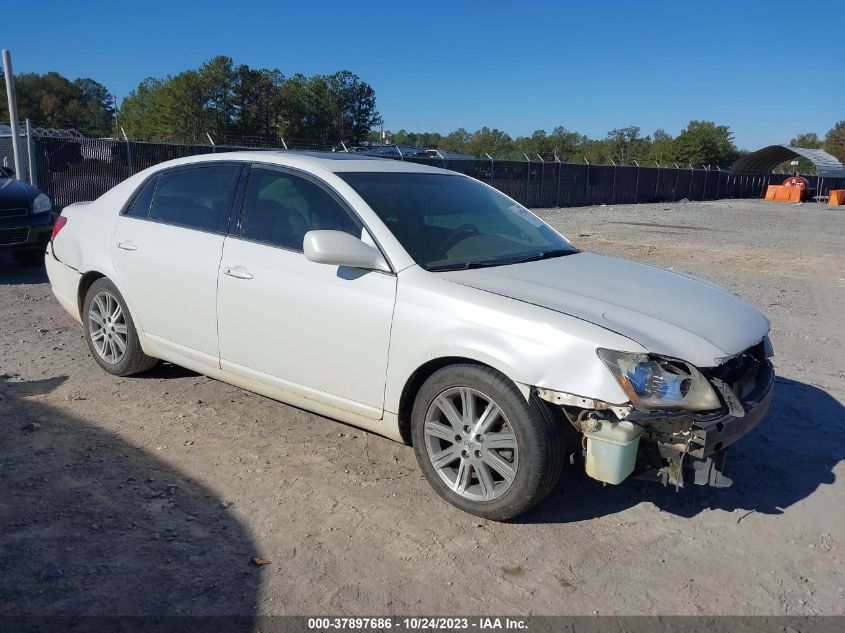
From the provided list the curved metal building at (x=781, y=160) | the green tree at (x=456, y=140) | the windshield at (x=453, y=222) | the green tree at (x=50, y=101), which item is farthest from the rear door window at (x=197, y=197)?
the green tree at (x=456, y=140)

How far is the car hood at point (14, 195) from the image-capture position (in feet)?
29.1

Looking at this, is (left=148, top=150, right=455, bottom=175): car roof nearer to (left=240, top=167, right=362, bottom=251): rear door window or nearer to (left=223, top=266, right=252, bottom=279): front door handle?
(left=240, top=167, right=362, bottom=251): rear door window

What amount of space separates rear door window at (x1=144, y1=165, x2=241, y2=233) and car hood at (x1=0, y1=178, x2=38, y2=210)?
5.01m

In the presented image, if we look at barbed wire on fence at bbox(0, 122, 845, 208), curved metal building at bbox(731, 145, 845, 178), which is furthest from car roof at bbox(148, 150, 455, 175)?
curved metal building at bbox(731, 145, 845, 178)

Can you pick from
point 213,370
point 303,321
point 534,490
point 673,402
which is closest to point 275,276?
point 303,321

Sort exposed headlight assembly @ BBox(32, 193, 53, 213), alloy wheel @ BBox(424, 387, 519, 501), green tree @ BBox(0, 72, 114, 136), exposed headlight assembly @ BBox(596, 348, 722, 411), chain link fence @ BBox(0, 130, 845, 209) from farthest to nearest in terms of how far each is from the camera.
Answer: green tree @ BBox(0, 72, 114, 136)
chain link fence @ BBox(0, 130, 845, 209)
exposed headlight assembly @ BBox(32, 193, 53, 213)
alloy wheel @ BBox(424, 387, 519, 501)
exposed headlight assembly @ BBox(596, 348, 722, 411)

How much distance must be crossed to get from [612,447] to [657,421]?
221mm

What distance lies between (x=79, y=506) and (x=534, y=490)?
215cm

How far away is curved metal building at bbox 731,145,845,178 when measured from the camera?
51.8 meters

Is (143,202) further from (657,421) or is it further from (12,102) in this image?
(12,102)

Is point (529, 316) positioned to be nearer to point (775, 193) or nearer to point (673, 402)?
point (673, 402)

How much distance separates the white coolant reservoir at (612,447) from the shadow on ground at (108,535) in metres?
1.53

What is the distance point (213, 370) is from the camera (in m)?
4.55

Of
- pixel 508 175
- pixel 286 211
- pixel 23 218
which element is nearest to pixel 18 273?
pixel 23 218
